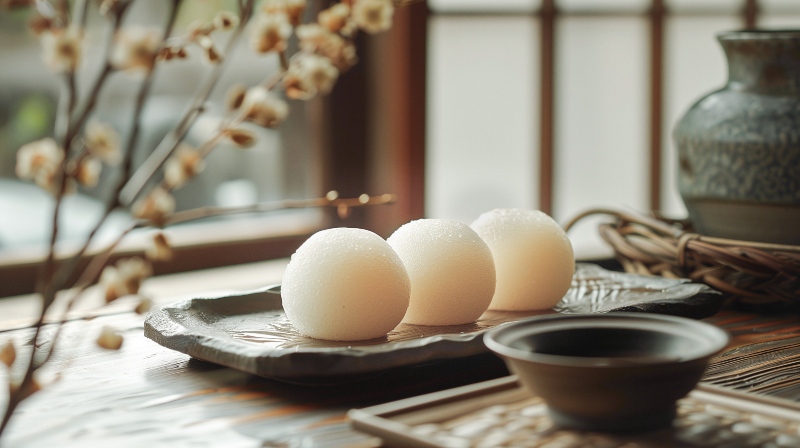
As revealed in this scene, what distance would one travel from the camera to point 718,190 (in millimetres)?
1032

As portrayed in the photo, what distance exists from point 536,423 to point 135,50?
310 millimetres

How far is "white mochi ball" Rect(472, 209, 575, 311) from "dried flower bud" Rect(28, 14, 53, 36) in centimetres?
53

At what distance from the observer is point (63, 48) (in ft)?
1.23

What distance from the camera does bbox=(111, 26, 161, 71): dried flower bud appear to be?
38 centimetres

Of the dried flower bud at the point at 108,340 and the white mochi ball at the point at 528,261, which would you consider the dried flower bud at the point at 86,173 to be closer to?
the dried flower bud at the point at 108,340

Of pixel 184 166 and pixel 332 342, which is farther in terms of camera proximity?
pixel 332 342

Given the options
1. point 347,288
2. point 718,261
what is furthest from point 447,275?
point 718,261

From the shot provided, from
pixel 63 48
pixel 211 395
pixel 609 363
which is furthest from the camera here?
pixel 211 395

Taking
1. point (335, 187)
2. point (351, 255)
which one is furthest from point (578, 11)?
point (351, 255)

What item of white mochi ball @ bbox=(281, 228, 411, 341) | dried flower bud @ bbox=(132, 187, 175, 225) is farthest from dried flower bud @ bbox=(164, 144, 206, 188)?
white mochi ball @ bbox=(281, 228, 411, 341)

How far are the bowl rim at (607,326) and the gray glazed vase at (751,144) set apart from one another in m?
0.49

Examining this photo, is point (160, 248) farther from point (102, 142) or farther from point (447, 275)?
point (447, 275)

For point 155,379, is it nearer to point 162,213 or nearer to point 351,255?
point 351,255

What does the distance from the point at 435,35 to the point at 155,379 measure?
1487mm
